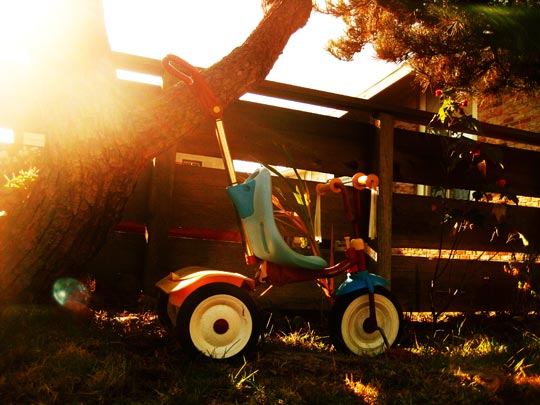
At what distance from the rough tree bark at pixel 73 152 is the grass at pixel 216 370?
0.26m

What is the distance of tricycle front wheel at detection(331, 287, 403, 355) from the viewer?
8.39ft

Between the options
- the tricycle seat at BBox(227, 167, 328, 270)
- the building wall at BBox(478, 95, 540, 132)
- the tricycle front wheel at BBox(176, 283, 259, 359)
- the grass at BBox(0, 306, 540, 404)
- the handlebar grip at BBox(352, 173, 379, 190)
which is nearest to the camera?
the grass at BBox(0, 306, 540, 404)

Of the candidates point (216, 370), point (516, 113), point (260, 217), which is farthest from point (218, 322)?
point (516, 113)

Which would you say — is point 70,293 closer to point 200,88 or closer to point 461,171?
point 200,88

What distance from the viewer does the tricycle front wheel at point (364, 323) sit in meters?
2.56

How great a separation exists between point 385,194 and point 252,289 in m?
1.59

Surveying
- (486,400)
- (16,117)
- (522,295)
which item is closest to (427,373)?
(486,400)

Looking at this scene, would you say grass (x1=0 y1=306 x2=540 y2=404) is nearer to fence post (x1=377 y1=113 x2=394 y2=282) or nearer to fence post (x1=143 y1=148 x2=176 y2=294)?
fence post (x1=143 y1=148 x2=176 y2=294)

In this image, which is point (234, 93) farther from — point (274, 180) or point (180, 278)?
point (180, 278)

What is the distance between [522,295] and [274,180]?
2385mm

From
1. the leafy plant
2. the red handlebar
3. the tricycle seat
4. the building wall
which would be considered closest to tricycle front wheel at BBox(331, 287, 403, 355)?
the tricycle seat

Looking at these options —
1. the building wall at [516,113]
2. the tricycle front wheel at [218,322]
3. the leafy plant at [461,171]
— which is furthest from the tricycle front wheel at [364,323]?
the building wall at [516,113]

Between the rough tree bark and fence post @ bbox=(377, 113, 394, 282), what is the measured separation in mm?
1682

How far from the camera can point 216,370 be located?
208cm
